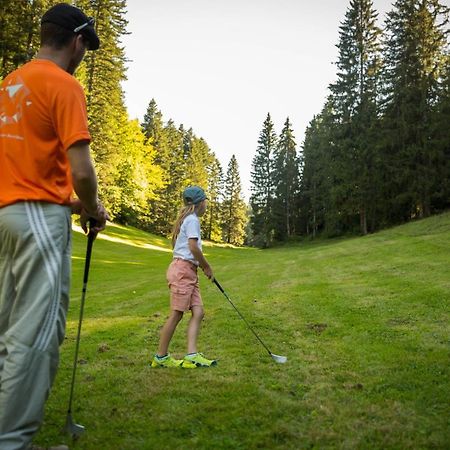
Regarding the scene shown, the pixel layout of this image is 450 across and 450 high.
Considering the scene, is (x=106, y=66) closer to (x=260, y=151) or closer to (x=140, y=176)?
(x=140, y=176)

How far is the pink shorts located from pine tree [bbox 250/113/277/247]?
56381 mm

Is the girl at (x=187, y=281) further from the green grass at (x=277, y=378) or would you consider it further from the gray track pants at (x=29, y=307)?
the gray track pants at (x=29, y=307)

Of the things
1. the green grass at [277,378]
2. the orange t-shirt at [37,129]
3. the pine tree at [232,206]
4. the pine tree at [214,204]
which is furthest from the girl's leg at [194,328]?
the pine tree at [232,206]

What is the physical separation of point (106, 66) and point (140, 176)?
12795mm

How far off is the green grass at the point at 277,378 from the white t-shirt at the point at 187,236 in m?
1.41

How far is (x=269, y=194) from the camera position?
213 ft

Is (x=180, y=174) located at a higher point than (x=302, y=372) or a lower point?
higher

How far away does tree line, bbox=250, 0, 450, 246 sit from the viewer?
34281 millimetres

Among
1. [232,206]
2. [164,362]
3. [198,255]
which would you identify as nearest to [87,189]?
[198,255]

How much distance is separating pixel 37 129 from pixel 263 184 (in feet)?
211

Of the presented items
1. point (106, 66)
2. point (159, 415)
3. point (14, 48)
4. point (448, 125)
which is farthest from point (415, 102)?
point (159, 415)

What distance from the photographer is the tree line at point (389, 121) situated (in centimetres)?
3428

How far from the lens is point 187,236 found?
5.75 meters

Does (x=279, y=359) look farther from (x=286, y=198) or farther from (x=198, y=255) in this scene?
(x=286, y=198)
